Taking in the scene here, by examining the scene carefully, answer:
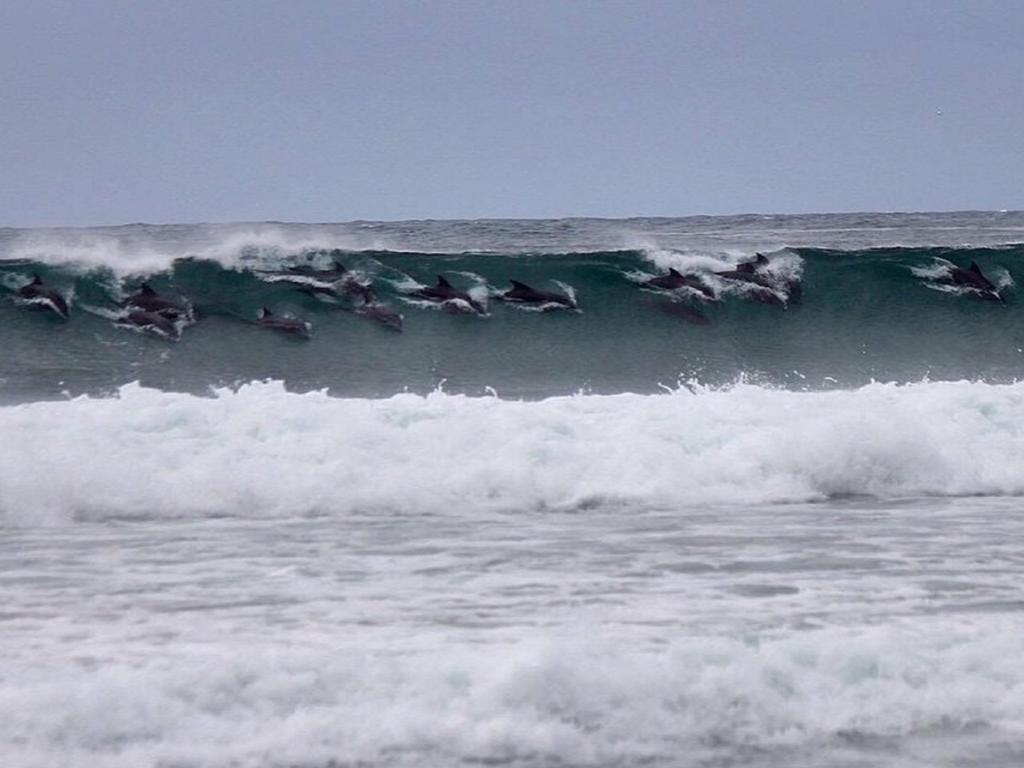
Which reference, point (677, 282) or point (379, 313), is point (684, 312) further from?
point (379, 313)

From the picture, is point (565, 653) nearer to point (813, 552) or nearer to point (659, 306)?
point (813, 552)

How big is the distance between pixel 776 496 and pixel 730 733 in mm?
5422

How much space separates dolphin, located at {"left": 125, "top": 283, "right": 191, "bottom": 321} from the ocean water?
245 mm

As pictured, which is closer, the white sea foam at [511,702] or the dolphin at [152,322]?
the white sea foam at [511,702]

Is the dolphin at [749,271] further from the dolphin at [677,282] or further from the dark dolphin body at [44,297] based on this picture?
the dark dolphin body at [44,297]

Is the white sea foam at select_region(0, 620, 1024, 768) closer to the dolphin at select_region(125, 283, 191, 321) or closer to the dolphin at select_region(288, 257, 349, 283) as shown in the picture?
the dolphin at select_region(125, 283, 191, 321)

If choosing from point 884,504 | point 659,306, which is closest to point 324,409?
point 884,504

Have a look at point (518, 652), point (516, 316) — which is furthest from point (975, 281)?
point (518, 652)

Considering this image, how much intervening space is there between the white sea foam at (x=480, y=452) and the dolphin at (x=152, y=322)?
3316mm

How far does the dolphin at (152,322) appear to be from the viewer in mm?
14898

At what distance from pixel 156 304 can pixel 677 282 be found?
587 centimetres

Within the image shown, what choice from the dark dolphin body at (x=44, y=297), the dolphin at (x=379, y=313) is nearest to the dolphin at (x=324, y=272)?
the dolphin at (x=379, y=313)

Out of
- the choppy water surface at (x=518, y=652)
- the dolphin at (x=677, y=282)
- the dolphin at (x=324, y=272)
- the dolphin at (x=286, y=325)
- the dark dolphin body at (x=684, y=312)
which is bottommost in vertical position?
the choppy water surface at (x=518, y=652)

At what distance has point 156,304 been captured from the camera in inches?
606
